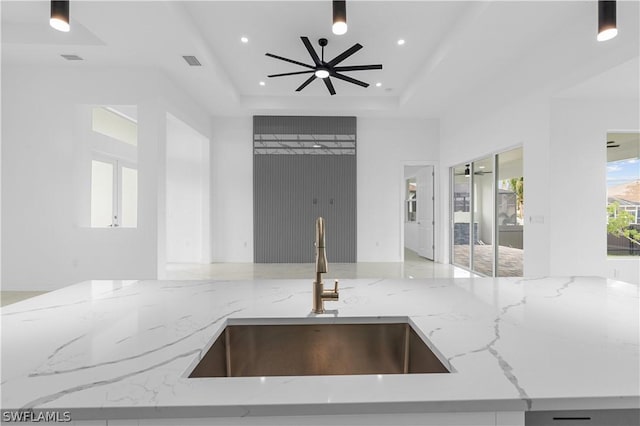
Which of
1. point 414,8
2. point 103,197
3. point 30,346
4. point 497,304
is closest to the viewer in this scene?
point 30,346

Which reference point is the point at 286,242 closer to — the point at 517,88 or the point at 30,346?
the point at 517,88

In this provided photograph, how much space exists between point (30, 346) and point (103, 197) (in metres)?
5.94

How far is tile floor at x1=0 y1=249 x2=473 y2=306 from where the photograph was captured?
5.78 meters

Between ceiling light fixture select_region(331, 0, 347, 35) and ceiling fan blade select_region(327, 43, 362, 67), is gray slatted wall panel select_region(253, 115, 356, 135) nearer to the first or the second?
ceiling fan blade select_region(327, 43, 362, 67)

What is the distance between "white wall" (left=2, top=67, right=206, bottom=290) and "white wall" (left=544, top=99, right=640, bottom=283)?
4.99m

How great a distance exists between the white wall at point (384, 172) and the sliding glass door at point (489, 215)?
105 centimetres

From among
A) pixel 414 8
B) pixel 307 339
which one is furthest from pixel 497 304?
pixel 414 8

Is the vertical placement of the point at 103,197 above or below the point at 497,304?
above

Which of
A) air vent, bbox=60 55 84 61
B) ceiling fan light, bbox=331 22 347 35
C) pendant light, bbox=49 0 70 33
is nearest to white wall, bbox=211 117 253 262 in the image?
air vent, bbox=60 55 84 61

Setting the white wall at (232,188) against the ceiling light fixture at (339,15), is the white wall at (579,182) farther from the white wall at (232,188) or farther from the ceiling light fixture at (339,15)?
the white wall at (232,188)

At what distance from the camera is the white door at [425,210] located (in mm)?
7402

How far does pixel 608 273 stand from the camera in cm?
393

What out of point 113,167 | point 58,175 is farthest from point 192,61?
point 113,167

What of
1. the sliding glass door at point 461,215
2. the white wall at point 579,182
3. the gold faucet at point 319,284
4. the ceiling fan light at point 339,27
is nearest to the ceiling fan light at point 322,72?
the ceiling fan light at point 339,27
